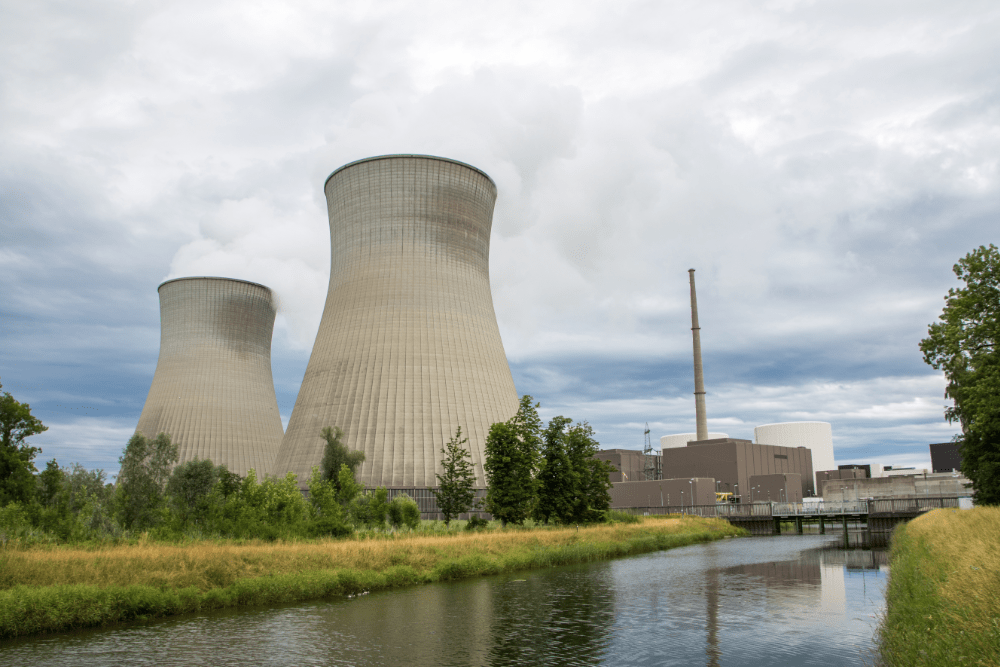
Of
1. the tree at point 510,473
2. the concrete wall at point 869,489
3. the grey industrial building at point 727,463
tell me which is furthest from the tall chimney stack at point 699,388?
the tree at point 510,473

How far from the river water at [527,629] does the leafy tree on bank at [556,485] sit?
39.4 ft

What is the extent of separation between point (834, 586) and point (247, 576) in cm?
1335

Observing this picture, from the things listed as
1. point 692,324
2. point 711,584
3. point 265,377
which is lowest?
point 711,584

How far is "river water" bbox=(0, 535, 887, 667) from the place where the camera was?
9.53m

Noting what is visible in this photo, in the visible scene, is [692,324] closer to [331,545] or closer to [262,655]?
[331,545]

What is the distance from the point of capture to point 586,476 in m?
31.2

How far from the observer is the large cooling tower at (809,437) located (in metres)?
93.3

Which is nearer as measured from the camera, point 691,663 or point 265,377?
point 691,663

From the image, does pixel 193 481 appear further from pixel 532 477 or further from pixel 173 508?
pixel 532 477

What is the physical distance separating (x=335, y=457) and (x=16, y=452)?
11709mm

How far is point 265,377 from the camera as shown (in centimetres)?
4794

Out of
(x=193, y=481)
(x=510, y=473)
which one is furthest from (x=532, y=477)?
(x=193, y=481)

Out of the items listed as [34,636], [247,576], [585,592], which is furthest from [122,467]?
[585,592]

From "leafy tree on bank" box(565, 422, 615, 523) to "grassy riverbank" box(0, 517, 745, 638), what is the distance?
7.89 meters
